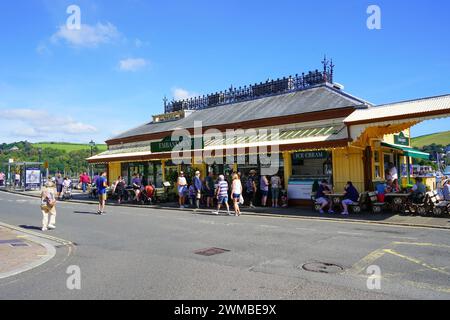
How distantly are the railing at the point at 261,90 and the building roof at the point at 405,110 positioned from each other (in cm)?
696

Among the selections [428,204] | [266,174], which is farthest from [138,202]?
[428,204]

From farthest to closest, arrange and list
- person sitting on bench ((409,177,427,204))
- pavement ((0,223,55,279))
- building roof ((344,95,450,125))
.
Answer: person sitting on bench ((409,177,427,204))
building roof ((344,95,450,125))
pavement ((0,223,55,279))

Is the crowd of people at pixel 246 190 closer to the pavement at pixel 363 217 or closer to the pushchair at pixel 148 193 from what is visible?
the pavement at pixel 363 217

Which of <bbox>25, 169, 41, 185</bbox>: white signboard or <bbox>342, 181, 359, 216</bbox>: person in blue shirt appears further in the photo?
<bbox>25, 169, 41, 185</bbox>: white signboard

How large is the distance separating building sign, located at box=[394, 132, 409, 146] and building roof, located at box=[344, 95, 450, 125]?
4.51 meters

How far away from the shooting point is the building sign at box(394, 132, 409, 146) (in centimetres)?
1807

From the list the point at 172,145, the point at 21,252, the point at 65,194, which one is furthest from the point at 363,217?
the point at 65,194

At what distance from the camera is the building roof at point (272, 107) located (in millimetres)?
17234

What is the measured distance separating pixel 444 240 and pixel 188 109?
76.6 feet

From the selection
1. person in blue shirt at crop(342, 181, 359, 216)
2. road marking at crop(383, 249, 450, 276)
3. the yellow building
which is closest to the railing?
the yellow building

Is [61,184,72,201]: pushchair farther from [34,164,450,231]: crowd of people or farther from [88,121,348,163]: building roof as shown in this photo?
[88,121,348,163]: building roof
